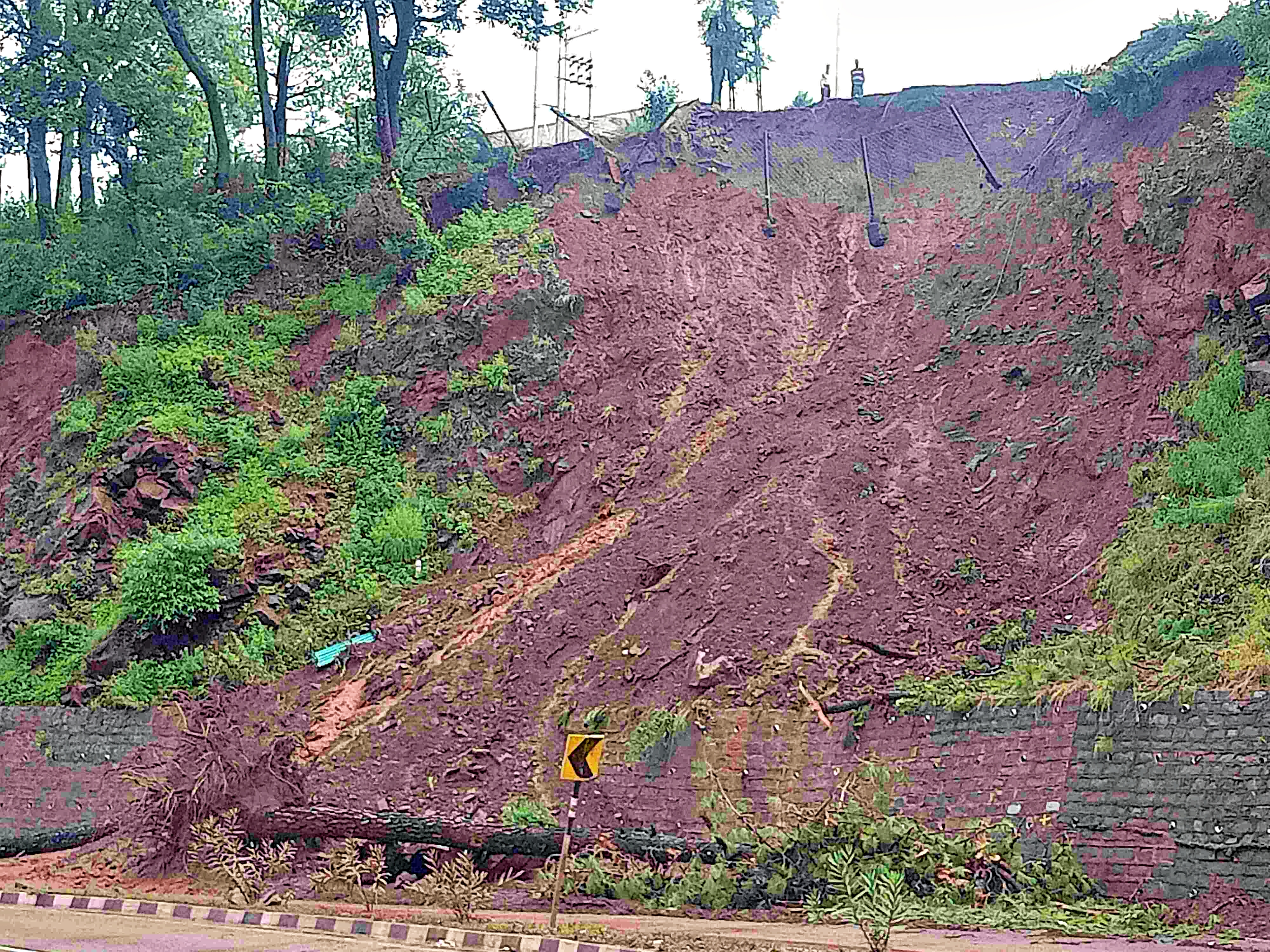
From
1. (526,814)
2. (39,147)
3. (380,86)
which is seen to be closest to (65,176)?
(39,147)

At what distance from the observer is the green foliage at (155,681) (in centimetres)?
1683

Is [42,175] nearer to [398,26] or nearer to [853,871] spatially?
[398,26]

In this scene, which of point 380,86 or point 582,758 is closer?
point 582,758

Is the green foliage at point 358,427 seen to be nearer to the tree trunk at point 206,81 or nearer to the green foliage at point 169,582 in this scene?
the green foliage at point 169,582

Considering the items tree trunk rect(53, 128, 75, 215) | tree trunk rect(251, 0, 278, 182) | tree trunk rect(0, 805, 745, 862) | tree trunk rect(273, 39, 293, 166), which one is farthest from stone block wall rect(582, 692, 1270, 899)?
tree trunk rect(53, 128, 75, 215)

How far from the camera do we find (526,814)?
514 inches

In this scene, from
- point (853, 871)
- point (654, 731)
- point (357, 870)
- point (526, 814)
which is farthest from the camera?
point (654, 731)

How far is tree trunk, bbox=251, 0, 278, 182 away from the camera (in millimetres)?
26250

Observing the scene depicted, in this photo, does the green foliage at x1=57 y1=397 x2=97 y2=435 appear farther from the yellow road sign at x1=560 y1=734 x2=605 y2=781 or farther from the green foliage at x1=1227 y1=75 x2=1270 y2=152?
the green foliage at x1=1227 y1=75 x2=1270 y2=152

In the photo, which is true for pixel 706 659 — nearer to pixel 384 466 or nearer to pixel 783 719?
pixel 783 719

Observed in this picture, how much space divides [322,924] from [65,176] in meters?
24.9

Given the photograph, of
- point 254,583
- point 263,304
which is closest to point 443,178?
point 263,304

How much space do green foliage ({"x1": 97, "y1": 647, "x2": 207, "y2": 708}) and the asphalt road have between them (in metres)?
6.27

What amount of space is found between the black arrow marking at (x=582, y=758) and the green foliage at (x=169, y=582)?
9662 millimetres
